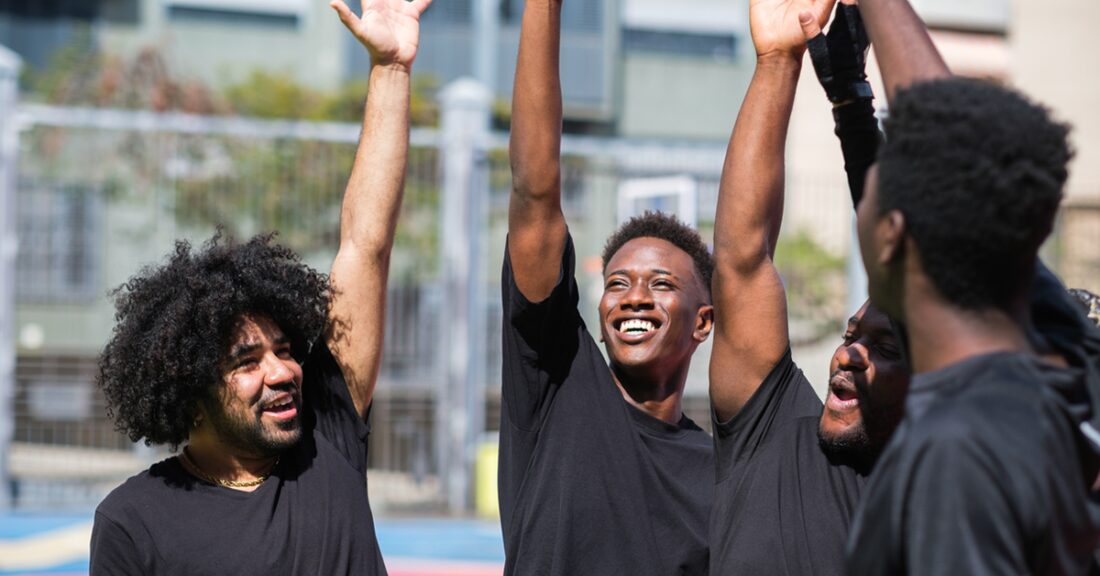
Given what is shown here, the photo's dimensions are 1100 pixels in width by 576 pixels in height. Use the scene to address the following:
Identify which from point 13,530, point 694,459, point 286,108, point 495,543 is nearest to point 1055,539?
point 694,459

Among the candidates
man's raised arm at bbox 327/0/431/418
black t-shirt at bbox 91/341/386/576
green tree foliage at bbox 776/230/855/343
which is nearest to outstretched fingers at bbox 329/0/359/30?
man's raised arm at bbox 327/0/431/418

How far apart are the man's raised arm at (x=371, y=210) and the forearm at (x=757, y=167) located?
35.9 inches

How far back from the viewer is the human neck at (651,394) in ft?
11.8

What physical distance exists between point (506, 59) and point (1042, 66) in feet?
24.4

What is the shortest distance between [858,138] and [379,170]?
54.5 inches

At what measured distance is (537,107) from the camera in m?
3.16

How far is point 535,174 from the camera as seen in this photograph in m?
3.20

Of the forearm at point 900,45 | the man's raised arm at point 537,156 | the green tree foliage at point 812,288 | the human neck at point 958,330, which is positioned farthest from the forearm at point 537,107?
the green tree foliage at point 812,288

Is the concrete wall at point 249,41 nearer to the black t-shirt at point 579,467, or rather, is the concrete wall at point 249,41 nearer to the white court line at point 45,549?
the white court line at point 45,549

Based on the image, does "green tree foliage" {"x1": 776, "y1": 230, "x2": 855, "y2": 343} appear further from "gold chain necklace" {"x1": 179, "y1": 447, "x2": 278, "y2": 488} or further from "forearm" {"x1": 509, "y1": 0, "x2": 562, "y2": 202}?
"gold chain necklace" {"x1": 179, "y1": 447, "x2": 278, "y2": 488}

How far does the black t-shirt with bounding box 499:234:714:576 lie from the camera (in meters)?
3.15

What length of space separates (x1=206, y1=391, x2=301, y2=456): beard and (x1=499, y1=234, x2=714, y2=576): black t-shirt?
57cm

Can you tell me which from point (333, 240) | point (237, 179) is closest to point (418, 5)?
point (237, 179)

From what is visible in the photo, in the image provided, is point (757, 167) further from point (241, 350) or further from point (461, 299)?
point (461, 299)
